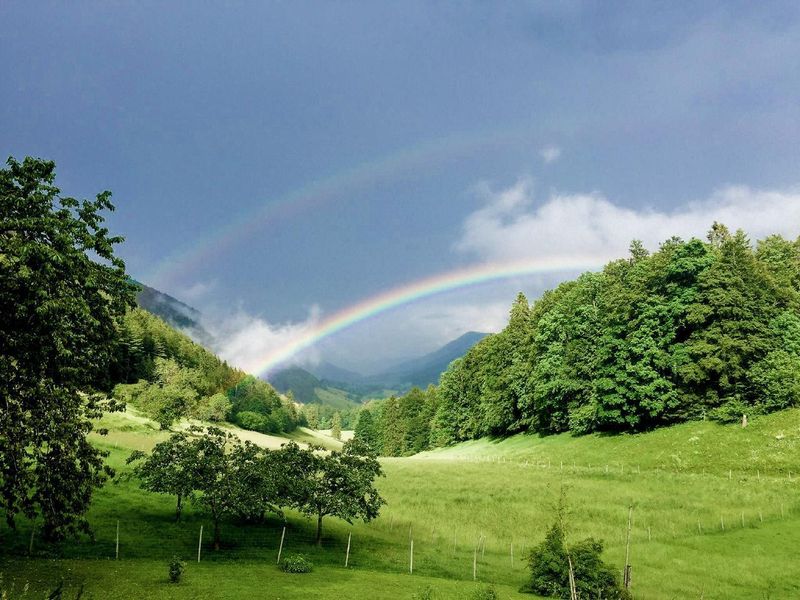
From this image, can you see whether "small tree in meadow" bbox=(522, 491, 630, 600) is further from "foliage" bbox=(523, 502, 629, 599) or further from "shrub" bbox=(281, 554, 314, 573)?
"shrub" bbox=(281, 554, 314, 573)

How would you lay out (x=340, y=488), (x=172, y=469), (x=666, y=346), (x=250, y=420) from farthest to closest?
1. (x=250, y=420)
2. (x=666, y=346)
3. (x=340, y=488)
4. (x=172, y=469)

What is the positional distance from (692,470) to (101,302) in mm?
54565

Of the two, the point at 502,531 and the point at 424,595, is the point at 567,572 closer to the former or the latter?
the point at 424,595

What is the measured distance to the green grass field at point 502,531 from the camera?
2459cm

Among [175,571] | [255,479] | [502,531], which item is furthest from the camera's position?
[502,531]

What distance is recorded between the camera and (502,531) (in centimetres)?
3875

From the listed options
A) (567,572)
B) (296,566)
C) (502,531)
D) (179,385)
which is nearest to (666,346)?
(502,531)

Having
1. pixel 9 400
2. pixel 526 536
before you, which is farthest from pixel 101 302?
pixel 526 536

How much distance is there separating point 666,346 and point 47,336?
68.7m

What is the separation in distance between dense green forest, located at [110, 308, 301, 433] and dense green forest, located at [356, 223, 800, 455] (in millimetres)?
73259

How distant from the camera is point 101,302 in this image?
2123 centimetres

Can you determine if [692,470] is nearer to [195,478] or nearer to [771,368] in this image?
[771,368]

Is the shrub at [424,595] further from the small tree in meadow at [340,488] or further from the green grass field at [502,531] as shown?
the small tree in meadow at [340,488]

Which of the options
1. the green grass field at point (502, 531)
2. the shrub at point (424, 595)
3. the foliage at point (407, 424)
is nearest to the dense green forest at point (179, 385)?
the foliage at point (407, 424)
